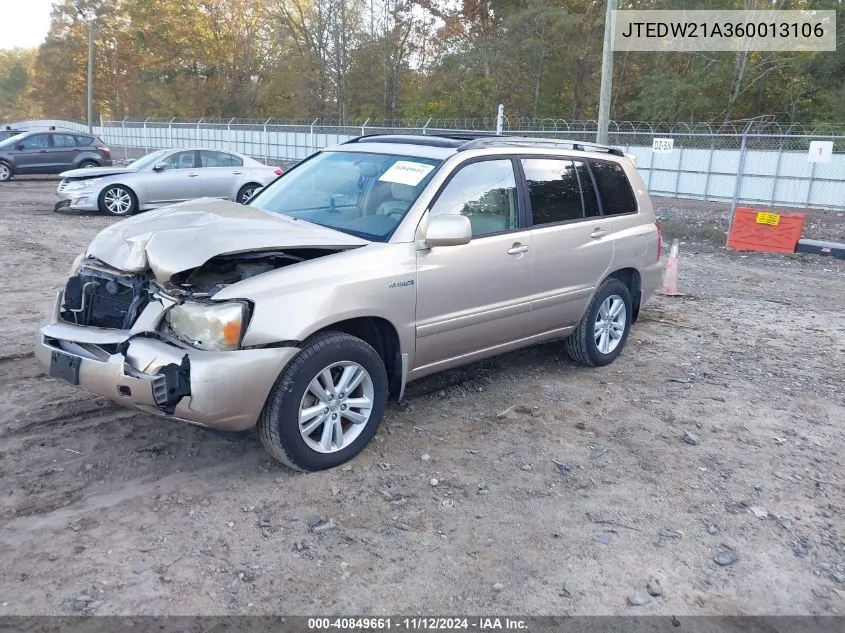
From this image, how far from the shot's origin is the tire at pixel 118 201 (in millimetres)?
13875

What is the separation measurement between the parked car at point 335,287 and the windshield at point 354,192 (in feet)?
0.05

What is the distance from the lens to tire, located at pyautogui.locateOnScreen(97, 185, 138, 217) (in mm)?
13875

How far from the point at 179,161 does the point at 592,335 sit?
36.9 ft

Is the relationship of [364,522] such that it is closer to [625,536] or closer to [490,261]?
[625,536]

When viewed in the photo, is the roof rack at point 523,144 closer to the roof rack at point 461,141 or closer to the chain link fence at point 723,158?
the roof rack at point 461,141

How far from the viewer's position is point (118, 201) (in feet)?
46.1

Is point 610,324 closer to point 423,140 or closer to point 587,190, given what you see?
point 587,190

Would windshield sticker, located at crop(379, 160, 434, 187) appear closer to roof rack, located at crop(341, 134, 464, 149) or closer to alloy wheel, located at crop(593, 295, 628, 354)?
roof rack, located at crop(341, 134, 464, 149)

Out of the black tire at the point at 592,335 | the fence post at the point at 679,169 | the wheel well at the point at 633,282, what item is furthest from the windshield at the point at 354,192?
the fence post at the point at 679,169

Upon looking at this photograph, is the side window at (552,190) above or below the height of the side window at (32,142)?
below

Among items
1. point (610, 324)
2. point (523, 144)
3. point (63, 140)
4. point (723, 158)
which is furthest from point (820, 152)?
point (63, 140)

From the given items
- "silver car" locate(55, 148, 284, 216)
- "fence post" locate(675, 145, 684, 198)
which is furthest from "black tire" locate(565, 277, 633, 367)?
"fence post" locate(675, 145, 684, 198)

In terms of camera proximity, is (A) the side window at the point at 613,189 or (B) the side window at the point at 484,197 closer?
(B) the side window at the point at 484,197

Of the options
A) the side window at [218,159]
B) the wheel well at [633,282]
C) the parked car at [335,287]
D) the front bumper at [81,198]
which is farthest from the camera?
the side window at [218,159]
